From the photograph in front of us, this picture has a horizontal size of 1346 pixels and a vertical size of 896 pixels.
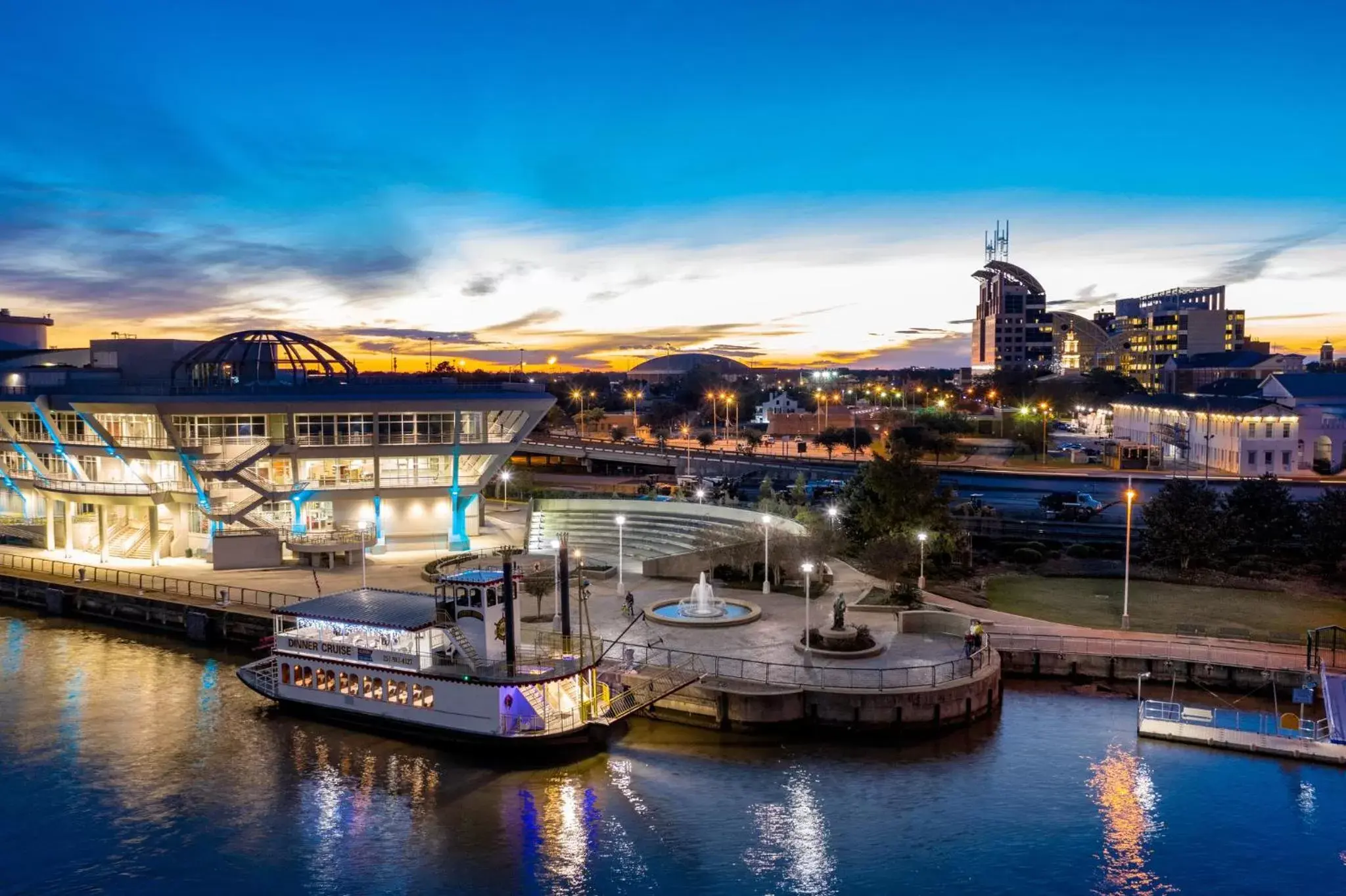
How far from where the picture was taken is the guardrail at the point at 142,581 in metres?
52.9

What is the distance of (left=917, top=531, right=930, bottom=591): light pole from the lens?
52281mm

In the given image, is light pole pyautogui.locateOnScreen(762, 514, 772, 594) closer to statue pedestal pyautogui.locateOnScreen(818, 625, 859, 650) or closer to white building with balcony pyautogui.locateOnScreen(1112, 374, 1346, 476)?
statue pedestal pyautogui.locateOnScreen(818, 625, 859, 650)

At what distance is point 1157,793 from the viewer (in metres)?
32.1

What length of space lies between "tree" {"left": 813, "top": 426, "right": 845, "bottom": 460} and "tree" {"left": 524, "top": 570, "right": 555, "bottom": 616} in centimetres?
8260

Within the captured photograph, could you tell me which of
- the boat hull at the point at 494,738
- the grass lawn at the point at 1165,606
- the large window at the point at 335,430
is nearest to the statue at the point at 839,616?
the boat hull at the point at 494,738

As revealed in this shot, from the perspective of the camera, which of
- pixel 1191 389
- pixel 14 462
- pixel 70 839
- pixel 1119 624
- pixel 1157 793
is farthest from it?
pixel 1191 389

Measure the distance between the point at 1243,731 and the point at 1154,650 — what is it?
6.63 meters

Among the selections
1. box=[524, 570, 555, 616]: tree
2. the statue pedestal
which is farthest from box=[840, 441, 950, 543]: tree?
box=[524, 570, 555, 616]: tree

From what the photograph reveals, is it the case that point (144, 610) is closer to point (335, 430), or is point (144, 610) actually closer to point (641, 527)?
point (335, 430)

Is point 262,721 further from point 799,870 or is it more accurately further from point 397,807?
point 799,870

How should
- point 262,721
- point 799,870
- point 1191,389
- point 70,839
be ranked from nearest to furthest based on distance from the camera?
point 799,870 < point 70,839 < point 262,721 < point 1191,389

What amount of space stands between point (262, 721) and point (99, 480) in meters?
39.4

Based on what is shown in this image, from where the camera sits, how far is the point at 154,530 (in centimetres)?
6444

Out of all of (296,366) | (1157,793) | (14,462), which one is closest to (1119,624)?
(1157,793)
